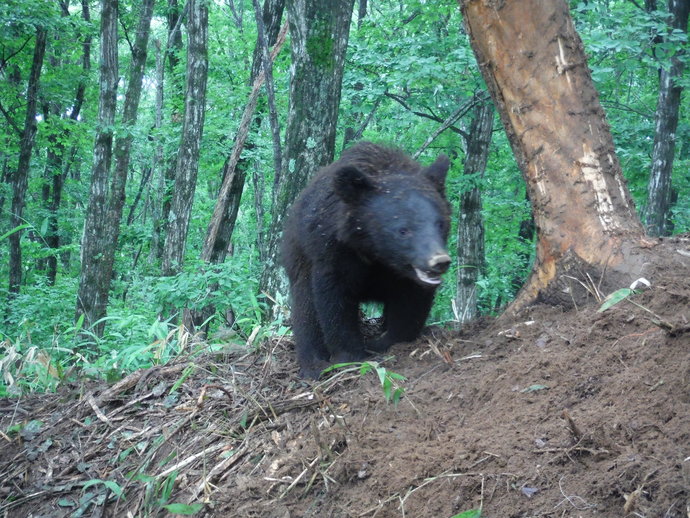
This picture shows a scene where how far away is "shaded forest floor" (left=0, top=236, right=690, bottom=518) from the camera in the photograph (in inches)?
110

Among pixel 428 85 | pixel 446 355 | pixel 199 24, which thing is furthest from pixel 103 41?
pixel 446 355

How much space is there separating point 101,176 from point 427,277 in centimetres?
1332

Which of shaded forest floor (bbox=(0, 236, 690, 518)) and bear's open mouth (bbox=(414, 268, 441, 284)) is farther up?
bear's open mouth (bbox=(414, 268, 441, 284))

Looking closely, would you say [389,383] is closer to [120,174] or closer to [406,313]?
[406,313]

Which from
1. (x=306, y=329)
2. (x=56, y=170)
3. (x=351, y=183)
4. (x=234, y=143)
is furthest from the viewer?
(x=56, y=170)

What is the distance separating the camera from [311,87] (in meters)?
7.80

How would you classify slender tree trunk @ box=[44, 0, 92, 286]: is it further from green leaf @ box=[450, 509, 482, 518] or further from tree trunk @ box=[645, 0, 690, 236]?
green leaf @ box=[450, 509, 482, 518]

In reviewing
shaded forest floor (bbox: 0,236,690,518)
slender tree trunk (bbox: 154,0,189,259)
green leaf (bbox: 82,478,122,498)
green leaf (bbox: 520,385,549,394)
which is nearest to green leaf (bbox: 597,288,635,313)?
shaded forest floor (bbox: 0,236,690,518)

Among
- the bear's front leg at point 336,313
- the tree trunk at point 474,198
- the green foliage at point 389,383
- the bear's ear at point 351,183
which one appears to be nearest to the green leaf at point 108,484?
the green foliage at point 389,383

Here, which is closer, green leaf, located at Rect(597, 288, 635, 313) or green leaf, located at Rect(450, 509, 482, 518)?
green leaf, located at Rect(450, 509, 482, 518)

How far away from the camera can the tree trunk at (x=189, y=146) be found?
1498cm

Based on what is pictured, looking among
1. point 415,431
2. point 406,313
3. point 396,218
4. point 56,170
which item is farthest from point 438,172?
point 56,170

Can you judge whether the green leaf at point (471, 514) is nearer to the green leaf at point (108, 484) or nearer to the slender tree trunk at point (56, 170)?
the green leaf at point (108, 484)

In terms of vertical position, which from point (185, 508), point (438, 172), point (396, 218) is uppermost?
point (438, 172)
